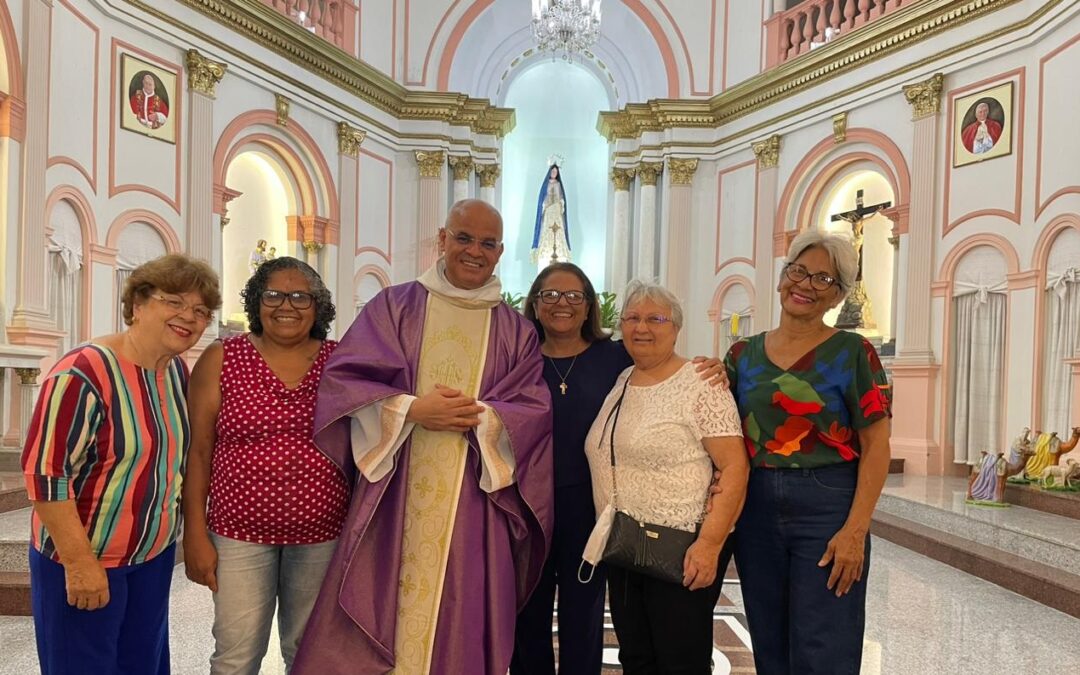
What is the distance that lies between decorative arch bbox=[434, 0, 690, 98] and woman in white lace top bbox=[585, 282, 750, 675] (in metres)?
12.1

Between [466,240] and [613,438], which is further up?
[466,240]

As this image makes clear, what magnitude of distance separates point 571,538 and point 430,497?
49 centimetres

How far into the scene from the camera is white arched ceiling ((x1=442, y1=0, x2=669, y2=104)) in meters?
14.0

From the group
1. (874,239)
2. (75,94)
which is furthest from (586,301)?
(874,239)

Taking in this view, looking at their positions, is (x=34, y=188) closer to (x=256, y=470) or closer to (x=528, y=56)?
(x=256, y=470)

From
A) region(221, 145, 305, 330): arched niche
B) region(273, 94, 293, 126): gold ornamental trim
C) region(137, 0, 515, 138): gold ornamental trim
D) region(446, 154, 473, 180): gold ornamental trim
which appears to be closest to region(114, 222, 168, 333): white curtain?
region(221, 145, 305, 330): arched niche

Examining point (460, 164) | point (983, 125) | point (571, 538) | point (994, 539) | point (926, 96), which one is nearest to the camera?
point (571, 538)

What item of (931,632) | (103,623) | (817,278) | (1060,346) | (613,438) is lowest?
(931,632)

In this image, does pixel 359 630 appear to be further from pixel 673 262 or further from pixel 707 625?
pixel 673 262

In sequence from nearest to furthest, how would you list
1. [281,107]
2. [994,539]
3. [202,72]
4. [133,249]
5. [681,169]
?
[994,539], [133,249], [202,72], [281,107], [681,169]

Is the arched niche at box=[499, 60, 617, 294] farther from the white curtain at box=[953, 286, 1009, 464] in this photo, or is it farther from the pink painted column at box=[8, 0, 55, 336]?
the pink painted column at box=[8, 0, 55, 336]

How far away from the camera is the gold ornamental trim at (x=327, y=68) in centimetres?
936

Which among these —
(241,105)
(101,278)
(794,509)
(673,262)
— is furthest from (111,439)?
(673,262)

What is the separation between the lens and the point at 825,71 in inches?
429
